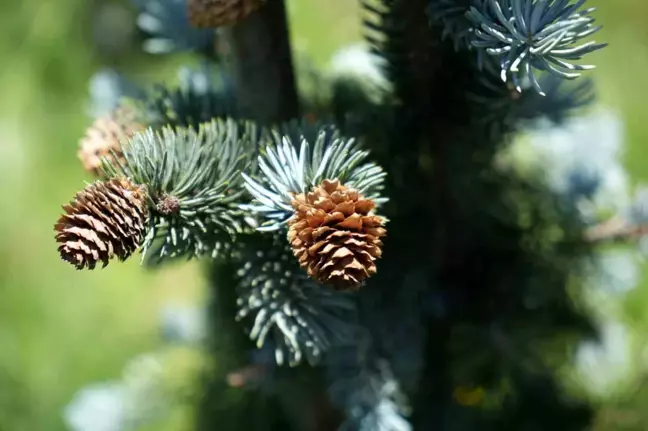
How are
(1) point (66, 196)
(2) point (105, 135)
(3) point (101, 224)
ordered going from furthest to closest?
(1) point (66, 196) < (2) point (105, 135) < (3) point (101, 224)

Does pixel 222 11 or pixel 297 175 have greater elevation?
pixel 222 11

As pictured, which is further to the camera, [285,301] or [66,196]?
[66,196]

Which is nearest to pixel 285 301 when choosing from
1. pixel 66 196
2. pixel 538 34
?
pixel 538 34

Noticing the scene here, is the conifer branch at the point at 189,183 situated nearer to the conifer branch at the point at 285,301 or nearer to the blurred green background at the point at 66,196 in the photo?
the conifer branch at the point at 285,301

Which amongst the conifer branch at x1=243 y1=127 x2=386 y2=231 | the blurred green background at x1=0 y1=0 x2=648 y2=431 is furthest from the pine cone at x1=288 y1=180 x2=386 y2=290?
the blurred green background at x1=0 y1=0 x2=648 y2=431

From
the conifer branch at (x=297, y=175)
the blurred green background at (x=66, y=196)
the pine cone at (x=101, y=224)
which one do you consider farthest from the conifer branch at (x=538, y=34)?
the blurred green background at (x=66, y=196)

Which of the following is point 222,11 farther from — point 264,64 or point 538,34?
point 538,34

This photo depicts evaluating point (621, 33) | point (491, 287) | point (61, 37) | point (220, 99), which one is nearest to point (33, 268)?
point (61, 37)
